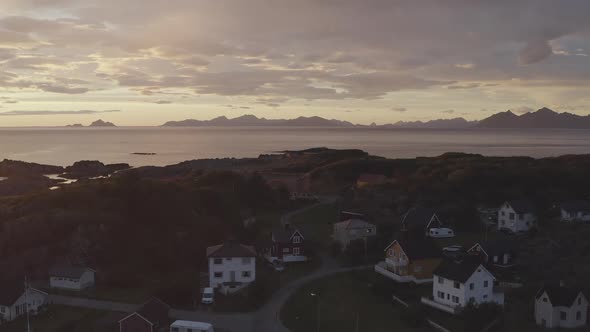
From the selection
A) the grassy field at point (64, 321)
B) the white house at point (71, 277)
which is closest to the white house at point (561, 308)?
the grassy field at point (64, 321)

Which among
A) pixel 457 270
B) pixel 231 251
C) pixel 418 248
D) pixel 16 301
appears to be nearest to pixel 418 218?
pixel 418 248

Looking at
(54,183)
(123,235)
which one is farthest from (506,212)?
(54,183)

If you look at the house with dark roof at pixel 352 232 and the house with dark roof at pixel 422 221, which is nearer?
the house with dark roof at pixel 352 232

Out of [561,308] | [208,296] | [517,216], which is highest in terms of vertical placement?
[517,216]

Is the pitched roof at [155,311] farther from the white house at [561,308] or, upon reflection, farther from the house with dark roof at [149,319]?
the white house at [561,308]

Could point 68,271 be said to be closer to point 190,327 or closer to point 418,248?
point 190,327

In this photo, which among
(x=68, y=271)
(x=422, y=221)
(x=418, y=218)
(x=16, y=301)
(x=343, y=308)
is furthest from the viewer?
(x=418, y=218)
